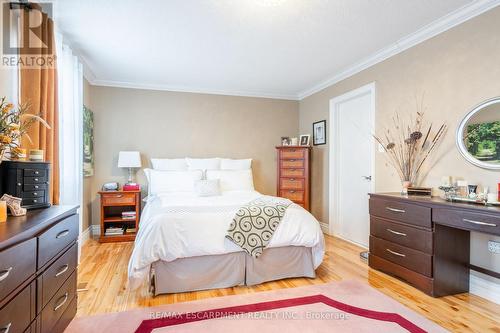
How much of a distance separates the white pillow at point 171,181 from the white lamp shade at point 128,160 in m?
0.29

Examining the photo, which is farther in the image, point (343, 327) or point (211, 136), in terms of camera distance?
point (211, 136)

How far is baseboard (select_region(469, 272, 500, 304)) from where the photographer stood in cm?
217

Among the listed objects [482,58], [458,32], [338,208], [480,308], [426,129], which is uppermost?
[458,32]

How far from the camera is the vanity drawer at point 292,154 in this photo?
14.4 feet

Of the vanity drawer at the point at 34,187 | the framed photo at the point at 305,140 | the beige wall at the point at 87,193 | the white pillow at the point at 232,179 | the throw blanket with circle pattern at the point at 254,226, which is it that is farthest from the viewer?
the framed photo at the point at 305,140

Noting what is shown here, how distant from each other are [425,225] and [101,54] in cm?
393

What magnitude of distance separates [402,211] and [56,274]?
2.73 m

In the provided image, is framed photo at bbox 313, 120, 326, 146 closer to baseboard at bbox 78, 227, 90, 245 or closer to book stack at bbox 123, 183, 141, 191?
book stack at bbox 123, 183, 141, 191

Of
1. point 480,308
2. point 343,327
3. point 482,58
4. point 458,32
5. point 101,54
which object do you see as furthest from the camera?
point 101,54

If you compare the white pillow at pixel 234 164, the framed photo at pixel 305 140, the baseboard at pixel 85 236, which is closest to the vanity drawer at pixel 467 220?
the framed photo at pixel 305 140

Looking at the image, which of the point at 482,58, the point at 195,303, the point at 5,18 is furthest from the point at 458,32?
→ the point at 5,18

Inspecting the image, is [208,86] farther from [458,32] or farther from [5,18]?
[458,32]

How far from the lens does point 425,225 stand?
2.30m

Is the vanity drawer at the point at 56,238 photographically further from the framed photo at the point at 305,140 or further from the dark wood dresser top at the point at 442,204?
the framed photo at the point at 305,140
